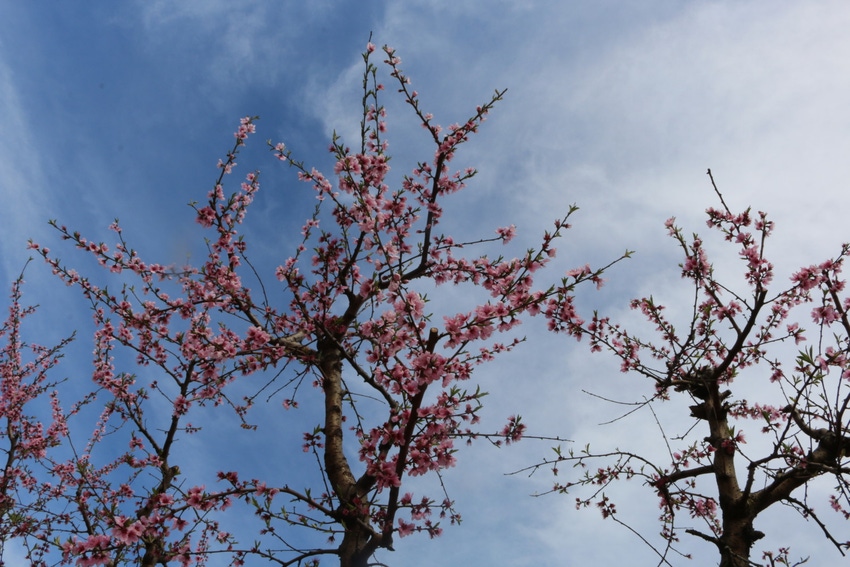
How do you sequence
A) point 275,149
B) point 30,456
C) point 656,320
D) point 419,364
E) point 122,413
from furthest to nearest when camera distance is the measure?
1. point 30,456
2. point 122,413
3. point 656,320
4. point 275,149
5. point 419,364

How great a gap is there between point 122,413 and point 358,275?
515cm

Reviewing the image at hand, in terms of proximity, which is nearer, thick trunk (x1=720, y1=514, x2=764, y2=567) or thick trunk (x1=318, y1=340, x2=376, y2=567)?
thick trunk (x1=318, y1=340, x2=376, y2=567)

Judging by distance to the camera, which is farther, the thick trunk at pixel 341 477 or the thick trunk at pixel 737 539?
the thick trunk at pixel 737 539

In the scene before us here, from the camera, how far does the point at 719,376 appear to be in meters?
6.85

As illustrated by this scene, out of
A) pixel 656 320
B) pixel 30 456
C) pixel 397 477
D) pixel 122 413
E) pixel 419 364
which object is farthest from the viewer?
pixel 30 456

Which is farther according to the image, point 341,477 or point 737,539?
point 737,539

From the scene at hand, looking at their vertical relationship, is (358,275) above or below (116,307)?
above

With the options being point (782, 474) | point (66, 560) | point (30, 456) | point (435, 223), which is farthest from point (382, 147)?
point (30, 456)

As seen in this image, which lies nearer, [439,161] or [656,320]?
[439,161]

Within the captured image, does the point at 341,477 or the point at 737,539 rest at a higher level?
the point at 341,477

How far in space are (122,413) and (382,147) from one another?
21.7ft

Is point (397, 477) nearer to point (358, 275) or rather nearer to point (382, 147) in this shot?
point (358, 275)

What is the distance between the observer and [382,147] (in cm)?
682

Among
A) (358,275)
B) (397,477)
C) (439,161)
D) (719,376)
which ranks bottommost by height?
(397,477)
